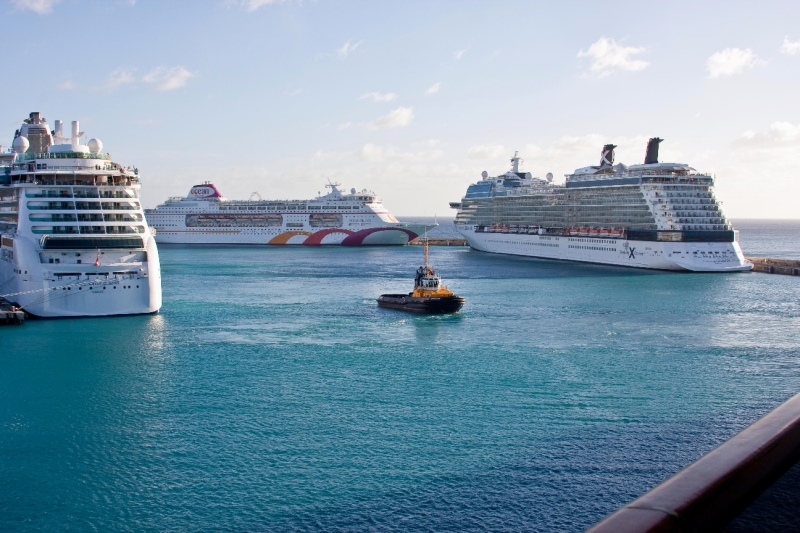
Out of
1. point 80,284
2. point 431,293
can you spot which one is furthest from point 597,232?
point 80,284

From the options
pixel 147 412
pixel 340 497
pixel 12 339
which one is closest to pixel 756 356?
pixel 340 497

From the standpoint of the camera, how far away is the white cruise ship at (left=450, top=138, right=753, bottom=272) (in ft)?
181

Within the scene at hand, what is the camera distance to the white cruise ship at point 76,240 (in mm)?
31406

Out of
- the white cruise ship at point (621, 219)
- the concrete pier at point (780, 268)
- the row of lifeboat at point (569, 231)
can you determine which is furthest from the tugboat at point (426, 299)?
the concrete pier at point (780, 268)

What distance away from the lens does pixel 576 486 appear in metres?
14.2

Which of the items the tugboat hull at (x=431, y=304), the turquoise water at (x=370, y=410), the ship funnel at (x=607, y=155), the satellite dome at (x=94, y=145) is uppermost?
the ship funnel at (x=607, y=155)

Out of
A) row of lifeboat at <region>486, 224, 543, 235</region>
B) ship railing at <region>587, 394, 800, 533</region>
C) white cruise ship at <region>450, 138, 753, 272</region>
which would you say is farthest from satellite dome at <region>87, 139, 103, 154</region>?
row of lifeboat at <region>486, 224, 543, 235</region>

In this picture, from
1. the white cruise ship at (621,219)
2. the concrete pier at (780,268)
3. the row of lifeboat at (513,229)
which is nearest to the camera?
the white cruise ship at (621,219)

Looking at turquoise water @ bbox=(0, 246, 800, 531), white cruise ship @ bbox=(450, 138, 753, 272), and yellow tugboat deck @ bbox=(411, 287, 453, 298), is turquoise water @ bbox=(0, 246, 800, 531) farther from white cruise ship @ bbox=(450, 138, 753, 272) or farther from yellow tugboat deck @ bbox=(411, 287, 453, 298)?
white cruise ship @ bbox=(450, 138, 753, 272)

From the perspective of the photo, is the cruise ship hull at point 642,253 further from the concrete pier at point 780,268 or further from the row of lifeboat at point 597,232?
the concrete pier at point 780,268

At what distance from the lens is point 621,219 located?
61.4m

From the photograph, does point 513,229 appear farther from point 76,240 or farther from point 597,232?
point 76,240

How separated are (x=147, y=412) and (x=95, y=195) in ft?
58.8

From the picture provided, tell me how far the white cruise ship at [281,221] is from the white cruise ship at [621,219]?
1710 centimetres
